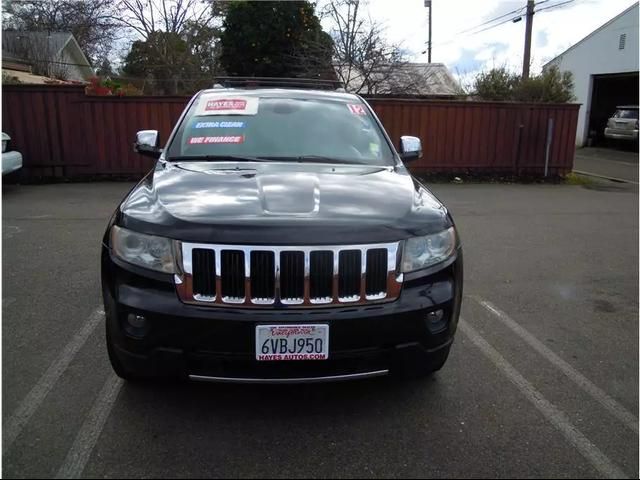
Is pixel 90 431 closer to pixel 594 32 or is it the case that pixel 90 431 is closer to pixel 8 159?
pixel 8 159

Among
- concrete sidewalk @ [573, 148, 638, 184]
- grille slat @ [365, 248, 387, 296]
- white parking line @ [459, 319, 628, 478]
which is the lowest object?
concrete sidewalk @ [573, 148, 638, 184]

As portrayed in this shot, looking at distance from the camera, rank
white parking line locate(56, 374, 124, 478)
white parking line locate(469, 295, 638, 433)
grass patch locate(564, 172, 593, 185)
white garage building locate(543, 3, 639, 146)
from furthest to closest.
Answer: white garage building locate(543, 3, 639, 146) < grass patch locate(564, 172, 593, 185) < white parking line locate(469, 295, 638, 433) < white parking line locate(56, 374, 124, 478)

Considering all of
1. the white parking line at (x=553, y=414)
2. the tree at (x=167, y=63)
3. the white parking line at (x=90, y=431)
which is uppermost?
the tree at (x=167, y=63)

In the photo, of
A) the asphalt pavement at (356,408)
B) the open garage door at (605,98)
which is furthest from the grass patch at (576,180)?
the open garage door at (605,98)

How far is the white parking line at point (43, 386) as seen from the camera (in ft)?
8.74

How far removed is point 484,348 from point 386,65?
49.8ft

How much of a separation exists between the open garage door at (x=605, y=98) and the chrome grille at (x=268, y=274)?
27412 millimetres

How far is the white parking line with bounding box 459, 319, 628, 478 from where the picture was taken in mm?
2549

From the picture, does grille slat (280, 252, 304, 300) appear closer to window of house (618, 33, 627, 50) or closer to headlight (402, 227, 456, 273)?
headlight (402, 227, 456, 273)

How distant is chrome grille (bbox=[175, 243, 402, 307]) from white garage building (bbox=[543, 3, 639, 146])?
24.7m

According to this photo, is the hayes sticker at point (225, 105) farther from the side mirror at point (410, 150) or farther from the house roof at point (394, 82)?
the house roof at point (394, 82)

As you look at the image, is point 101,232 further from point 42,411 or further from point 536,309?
point 536,309

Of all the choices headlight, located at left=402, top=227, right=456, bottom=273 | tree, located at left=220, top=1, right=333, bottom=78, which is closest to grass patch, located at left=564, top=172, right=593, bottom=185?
tree, located at left=220, top=1, right=333, bottom=78

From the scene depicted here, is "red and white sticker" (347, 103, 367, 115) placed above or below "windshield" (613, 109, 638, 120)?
above
